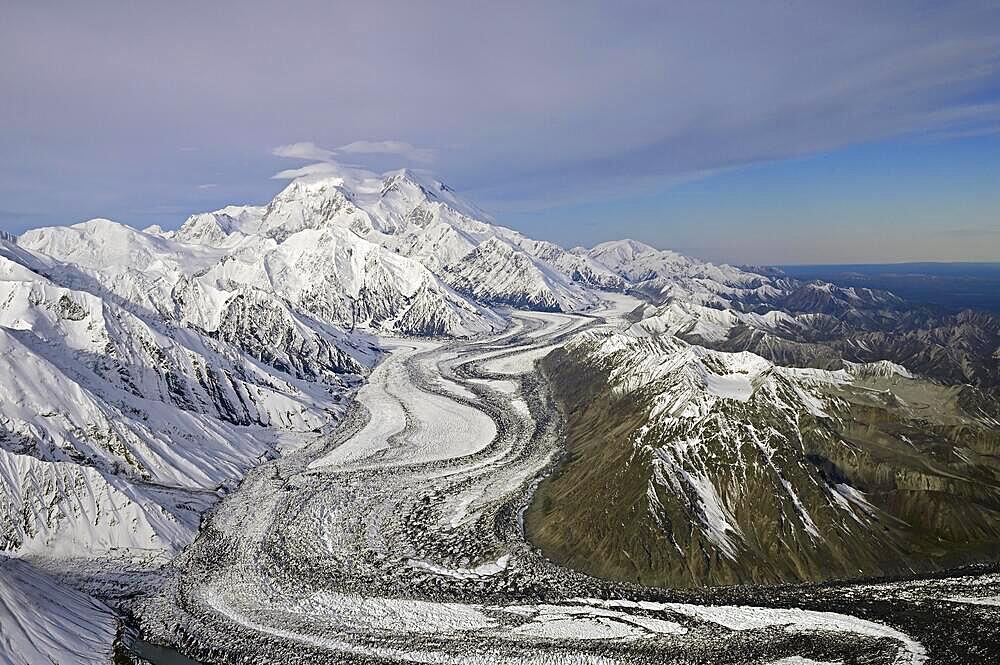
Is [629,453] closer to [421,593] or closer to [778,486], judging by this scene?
[778,486]

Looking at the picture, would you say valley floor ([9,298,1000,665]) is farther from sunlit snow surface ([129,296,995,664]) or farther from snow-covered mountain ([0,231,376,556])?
snow-covered mountain ([0,231,376,556])

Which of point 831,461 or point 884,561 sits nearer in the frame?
point 884,561

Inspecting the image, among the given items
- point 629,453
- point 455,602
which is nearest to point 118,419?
point 455,602

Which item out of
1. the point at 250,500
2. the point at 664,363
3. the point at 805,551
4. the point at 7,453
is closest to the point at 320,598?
the point at 250,500

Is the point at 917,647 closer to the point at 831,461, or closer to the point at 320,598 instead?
the point at 831,461

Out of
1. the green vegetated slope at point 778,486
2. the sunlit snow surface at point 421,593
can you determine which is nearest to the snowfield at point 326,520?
the sunlit snow surface at point 421,593

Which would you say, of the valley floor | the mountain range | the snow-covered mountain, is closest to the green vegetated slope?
the mountain range

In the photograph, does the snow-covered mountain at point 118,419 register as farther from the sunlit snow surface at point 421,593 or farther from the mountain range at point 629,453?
the sunlit snow surface at point 421,593

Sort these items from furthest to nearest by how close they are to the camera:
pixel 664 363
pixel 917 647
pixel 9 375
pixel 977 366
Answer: pixel 977 366, pixel 664 363, pixel 9 375, pixel 917 647
